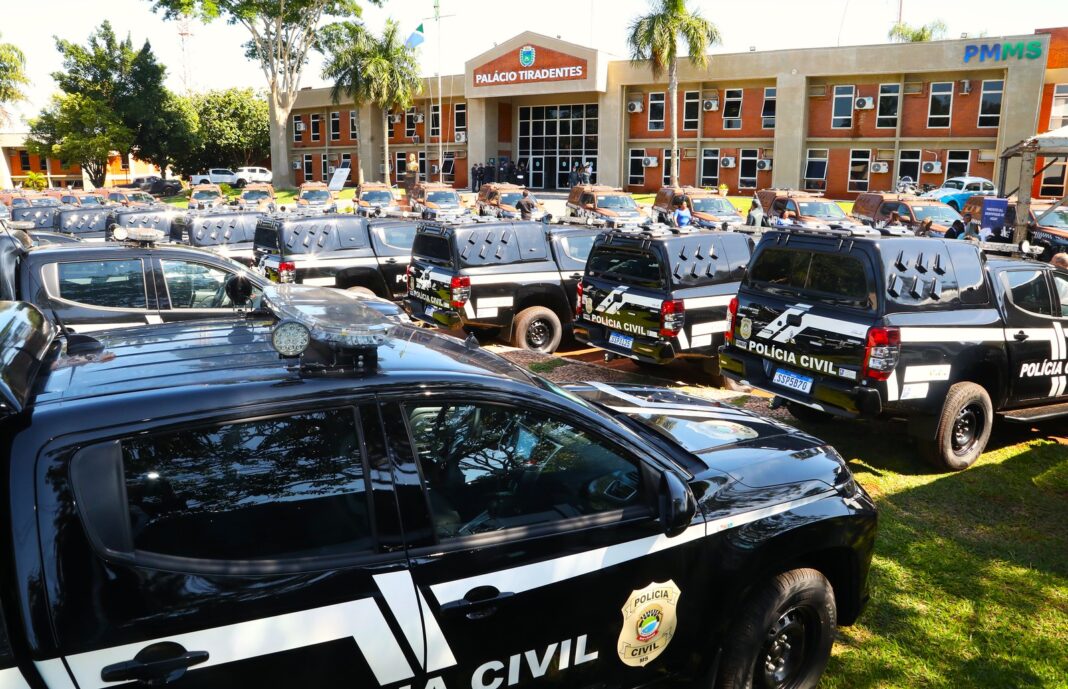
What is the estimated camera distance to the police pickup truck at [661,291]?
889cm

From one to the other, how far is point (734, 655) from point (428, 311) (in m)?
8.64

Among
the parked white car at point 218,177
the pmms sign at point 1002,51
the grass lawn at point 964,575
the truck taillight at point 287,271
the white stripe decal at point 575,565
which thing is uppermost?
the pmms sign at point 1002,51

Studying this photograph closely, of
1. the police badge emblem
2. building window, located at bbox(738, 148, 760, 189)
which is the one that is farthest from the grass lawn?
the police badge emblem

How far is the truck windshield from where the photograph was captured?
2273 centimetres

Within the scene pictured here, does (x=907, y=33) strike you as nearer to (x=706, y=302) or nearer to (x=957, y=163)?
(x=957, y=163)

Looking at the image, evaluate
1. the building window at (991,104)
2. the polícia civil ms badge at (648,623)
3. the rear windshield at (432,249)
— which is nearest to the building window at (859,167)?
the building window at (991,104)

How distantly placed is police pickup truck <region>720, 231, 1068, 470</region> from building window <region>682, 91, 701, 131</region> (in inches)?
1483

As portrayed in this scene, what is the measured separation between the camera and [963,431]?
22.5 ft

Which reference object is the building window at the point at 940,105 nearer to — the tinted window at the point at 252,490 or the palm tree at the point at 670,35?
the palm tree at the point at 670,35

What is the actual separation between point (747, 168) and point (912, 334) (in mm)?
37743

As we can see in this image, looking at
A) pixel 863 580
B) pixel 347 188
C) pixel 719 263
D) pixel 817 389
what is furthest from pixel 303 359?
pixel 347 188

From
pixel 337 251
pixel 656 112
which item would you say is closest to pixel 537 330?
pixel 337 251

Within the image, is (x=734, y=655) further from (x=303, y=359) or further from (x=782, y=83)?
(x=782, y=83)

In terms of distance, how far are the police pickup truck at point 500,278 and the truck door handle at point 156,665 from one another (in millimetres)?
8679
